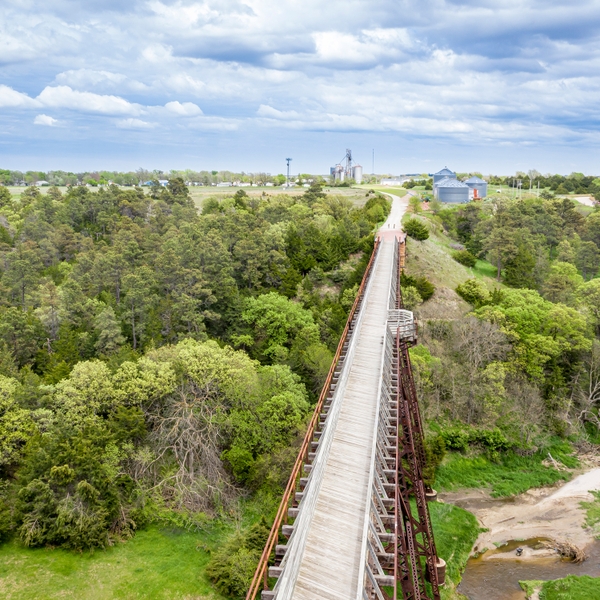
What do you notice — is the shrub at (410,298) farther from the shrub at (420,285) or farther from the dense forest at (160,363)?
the dense forest at (160,363)

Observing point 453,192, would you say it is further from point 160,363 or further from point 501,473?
point 160,363

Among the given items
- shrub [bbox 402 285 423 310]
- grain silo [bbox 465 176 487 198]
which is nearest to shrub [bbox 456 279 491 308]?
shrub [bbox 402 285 423 310]

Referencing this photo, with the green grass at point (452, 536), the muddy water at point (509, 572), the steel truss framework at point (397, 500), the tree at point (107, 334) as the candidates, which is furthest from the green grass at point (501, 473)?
the tree at point (107, 334)

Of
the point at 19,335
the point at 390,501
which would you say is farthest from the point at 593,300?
the point at 19,335

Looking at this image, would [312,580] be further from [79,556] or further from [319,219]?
[319,219]

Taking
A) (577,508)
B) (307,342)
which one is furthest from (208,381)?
(577,508)
